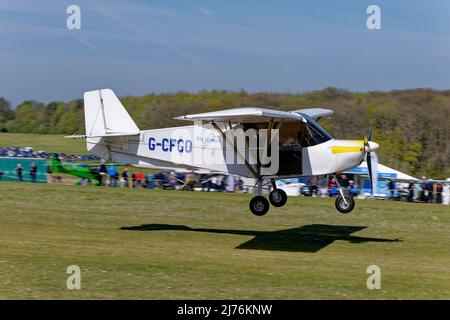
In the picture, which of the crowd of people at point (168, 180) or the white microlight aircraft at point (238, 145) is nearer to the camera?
the white microlight aircraft at point (238, 145)

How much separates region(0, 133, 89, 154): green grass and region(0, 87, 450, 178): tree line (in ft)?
2.48

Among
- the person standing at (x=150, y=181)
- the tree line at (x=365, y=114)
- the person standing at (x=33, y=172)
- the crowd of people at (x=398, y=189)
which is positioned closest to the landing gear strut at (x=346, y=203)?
the crowd of people at (x=398, y=189)

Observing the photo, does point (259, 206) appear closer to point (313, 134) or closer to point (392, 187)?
point (313, 134)

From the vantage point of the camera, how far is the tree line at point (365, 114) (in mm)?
35594

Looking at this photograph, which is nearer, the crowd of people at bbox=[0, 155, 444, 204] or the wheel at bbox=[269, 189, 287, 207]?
the wheel at bbox=[269, 189, 287, 207]

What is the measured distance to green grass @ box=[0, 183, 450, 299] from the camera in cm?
1115

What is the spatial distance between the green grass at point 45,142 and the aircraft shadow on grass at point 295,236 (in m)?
23.5

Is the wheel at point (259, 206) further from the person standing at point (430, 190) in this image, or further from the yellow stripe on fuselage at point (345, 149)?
the person standing at point (430, 190)

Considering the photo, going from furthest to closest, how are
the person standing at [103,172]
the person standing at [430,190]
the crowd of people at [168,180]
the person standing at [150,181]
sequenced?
the person standing at [103,172] < the person standing at [150,181] < the crowd of people at [168,180] < the person standing at [430,190]

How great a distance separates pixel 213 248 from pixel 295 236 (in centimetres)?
327

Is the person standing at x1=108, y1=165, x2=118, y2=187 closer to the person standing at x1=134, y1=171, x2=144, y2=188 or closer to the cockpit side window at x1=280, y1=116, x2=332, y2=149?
the person standing at x1=134, y1=171, x2=144, y2=188

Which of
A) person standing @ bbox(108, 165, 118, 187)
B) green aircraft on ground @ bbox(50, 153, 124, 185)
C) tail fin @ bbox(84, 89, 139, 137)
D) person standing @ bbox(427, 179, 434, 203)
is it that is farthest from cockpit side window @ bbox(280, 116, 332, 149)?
green aircraft on ground @ bbox(50, 153, 124, 185)

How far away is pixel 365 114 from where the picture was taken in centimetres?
4000
